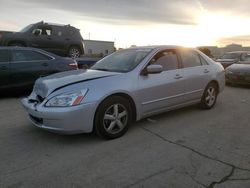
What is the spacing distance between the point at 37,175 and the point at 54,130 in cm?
95

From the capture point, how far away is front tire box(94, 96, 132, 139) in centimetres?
436

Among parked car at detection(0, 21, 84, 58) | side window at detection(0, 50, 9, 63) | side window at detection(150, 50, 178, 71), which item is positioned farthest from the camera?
parked car at detection(0, 21, 84, 58)

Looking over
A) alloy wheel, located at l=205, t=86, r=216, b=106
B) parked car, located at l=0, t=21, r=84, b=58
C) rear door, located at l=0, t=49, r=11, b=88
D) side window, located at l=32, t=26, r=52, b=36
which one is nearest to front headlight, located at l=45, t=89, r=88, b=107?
alloy wheel, located at l=205, t=86, r=216, b=106

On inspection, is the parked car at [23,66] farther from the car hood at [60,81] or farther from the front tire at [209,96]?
the front tire at [209,96]

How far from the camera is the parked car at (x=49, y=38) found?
1259 centimetres

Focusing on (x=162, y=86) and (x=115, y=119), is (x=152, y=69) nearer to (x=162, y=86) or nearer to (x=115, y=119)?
(x=162, y=86)

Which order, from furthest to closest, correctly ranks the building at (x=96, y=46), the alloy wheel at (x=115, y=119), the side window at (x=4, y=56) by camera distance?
the building at (x=96, y=46), the side window at (x=4, y=56), the alloy wheel at (x=115, y=119)

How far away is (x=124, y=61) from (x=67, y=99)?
1.70m

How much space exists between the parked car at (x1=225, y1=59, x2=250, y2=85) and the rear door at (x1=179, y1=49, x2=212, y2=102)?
4.68 meters

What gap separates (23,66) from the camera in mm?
7938

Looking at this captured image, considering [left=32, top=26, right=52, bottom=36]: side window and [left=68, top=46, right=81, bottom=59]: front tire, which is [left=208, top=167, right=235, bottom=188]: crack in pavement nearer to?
[left=32, top=26, right=52, bottom=36]: side window

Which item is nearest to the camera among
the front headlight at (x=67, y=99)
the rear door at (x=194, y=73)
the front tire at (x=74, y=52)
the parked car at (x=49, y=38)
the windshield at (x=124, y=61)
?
the front headlight at (x=67, y=99)

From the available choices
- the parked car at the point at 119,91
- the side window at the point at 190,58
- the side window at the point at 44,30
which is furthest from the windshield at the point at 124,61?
the side window at the point at 44,30

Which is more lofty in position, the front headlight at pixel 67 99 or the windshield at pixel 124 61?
the windshield at pixel 124 61
